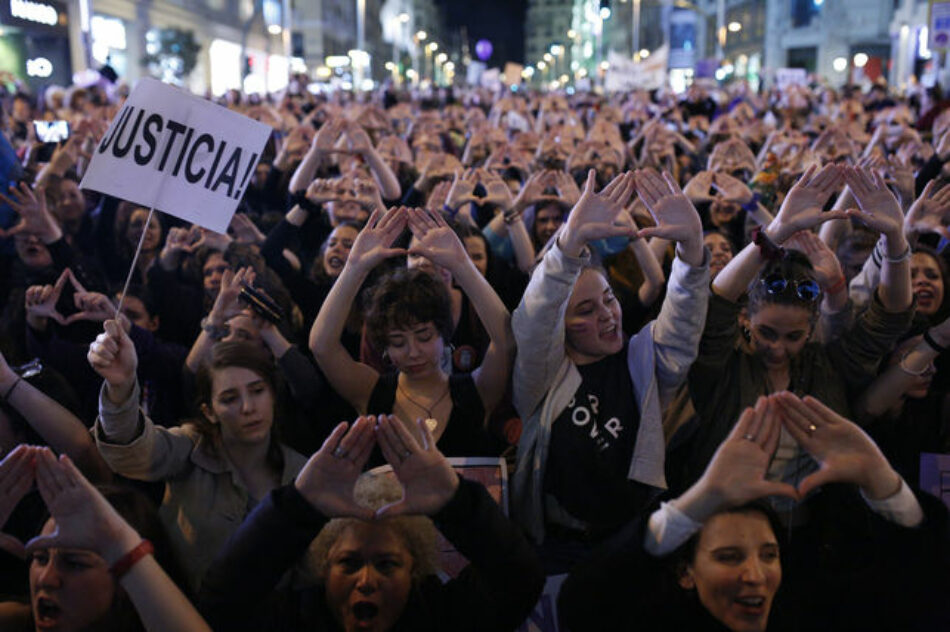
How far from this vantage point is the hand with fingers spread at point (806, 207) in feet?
10.4

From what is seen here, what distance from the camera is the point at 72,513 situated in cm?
206

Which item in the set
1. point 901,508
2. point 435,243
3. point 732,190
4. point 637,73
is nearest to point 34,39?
point 637,73

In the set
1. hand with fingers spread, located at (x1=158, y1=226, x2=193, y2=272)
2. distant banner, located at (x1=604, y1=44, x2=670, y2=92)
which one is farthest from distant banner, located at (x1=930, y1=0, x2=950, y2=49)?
hand with fingers spread, located at (x1=158, y1=226, x2=193, y2=272)

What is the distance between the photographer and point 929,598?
7.86ft

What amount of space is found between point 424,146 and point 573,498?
22.3 ft

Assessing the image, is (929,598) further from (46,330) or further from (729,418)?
(46,330)

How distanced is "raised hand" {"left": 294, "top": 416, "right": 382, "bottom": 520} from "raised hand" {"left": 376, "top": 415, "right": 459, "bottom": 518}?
0.04 m

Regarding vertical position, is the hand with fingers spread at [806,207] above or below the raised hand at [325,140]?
below

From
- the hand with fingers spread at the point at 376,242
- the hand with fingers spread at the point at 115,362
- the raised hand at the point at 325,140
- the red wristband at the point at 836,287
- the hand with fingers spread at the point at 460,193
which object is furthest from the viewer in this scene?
the raised hand at the point at 325,140

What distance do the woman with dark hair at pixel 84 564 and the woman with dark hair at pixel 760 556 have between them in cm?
97

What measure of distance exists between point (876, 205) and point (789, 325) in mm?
558

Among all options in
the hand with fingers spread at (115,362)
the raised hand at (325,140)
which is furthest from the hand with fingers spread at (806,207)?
the raised hand at (325,140)

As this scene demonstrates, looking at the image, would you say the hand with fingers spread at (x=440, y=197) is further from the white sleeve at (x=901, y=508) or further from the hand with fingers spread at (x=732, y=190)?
the white sleeve at (x=901, y=508)

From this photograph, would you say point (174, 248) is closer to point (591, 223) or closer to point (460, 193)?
point (460, 193)
